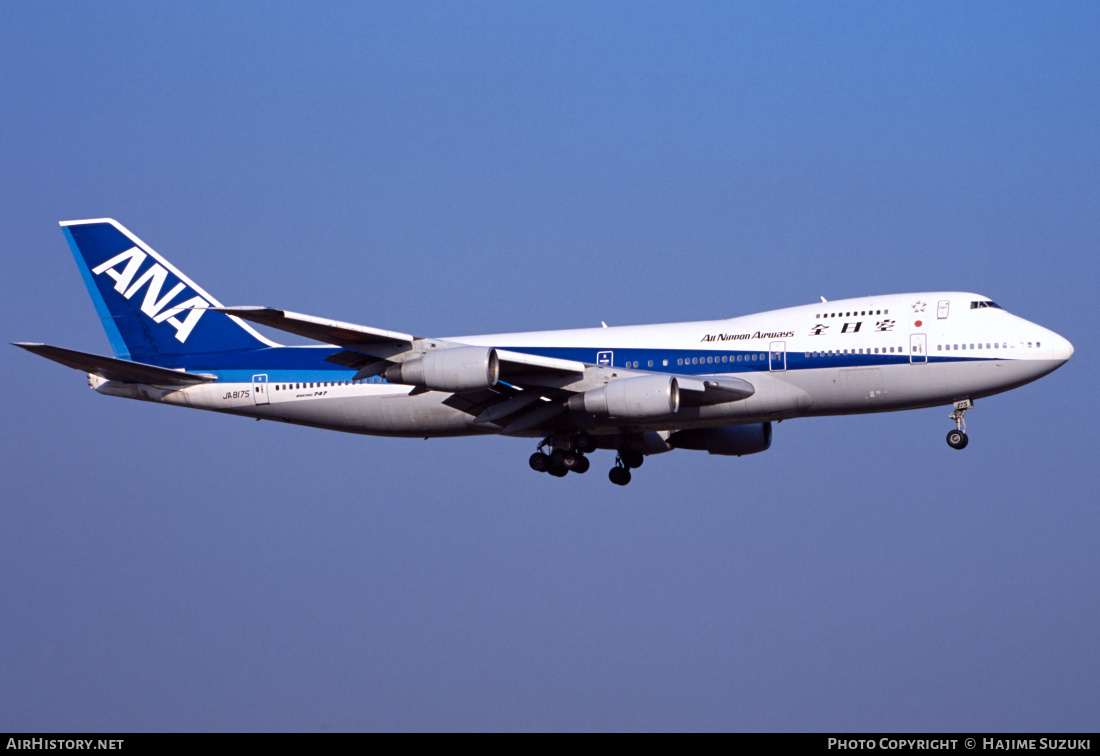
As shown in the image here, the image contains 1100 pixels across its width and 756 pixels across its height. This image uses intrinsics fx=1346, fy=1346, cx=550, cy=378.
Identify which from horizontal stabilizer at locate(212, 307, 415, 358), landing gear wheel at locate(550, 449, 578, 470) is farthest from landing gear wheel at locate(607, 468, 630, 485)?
horizontal stabilizer at locate(212, 307, 415, 358)

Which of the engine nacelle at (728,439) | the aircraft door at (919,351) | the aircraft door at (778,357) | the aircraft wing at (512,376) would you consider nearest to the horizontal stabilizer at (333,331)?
the aircraft wing at (512,376)

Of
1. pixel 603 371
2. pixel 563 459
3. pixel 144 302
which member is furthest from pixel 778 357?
pixel 144 302

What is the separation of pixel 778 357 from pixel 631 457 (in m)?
8.24

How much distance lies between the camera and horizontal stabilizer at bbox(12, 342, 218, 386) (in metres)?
38.5

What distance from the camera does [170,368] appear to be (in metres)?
44.0

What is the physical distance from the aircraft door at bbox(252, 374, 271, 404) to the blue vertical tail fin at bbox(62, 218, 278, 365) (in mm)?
1576

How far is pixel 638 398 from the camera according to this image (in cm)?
3656

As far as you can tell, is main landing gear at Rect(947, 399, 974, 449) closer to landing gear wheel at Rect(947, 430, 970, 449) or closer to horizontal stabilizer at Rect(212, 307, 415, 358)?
landing gear wheel at Rect(947, 430, 970, 449)

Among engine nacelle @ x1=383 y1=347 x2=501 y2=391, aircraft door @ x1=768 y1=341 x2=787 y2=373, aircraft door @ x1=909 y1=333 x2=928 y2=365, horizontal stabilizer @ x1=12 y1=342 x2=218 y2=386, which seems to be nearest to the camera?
engine nacelle @ x1=383 y1=347 x2=501 y2=391

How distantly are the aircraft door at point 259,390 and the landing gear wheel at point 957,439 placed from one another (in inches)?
813

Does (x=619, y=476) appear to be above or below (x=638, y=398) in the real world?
below

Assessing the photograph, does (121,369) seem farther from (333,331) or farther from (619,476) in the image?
(619,476)
